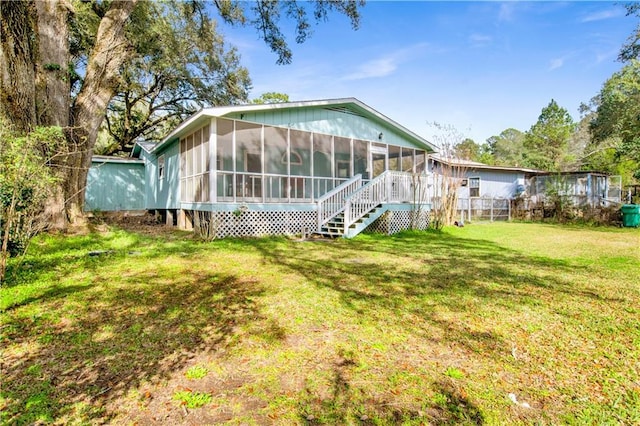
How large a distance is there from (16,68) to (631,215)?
22251mm

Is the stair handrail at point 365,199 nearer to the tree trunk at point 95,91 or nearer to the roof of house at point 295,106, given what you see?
the roof of house at point 295,106

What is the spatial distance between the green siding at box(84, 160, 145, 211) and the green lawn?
11.5m

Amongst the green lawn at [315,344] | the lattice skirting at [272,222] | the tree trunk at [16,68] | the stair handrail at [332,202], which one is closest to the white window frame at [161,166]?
the lattice skirting at [272,222]

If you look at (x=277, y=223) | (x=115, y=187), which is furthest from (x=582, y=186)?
(x=115, y=187)

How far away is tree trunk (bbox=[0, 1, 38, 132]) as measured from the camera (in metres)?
7.10

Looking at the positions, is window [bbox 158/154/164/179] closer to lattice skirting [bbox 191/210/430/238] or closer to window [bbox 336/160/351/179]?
lattice skirting [bbox 191/210/430/238]

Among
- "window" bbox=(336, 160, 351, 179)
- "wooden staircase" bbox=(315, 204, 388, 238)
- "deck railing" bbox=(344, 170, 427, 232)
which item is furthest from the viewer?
"window" bbox=(336, 160, 351, 179)

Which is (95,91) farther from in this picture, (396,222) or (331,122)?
(396,222)

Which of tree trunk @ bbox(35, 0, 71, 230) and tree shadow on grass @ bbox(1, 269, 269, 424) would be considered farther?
tree trunk @ bbox(35, 0, 71, 230)

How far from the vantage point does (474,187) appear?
2202 cm

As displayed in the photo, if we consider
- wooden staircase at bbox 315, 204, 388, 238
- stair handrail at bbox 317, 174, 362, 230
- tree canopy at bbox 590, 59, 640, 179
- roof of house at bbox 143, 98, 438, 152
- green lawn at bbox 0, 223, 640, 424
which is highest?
tree canopy at bbox 590, 59, 640, 179

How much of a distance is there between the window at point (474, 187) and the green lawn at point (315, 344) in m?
17.3

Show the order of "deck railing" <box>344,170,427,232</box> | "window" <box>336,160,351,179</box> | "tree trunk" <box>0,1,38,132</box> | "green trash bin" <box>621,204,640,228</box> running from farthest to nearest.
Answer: "window" <box>336,160,351,179</box> < "green trash bin" <box>621,204,640,228</box> < "deck railing" <box>344,170,427,232</box> < "tree trunk" <box>0,1,38,132</box>

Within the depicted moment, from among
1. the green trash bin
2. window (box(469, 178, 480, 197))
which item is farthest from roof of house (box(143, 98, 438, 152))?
the green trash bin
